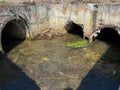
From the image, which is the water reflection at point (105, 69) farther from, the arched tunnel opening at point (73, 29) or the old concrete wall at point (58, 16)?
the old concrete wall at point (58, 16)

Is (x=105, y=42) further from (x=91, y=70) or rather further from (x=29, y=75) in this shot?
(x=29, y=75)

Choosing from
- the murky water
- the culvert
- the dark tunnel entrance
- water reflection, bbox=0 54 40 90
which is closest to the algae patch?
the murky water

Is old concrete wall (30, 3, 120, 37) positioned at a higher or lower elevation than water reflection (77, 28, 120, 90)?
higher

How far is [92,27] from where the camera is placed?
24.8 m

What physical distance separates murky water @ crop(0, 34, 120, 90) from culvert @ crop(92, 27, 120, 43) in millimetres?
880

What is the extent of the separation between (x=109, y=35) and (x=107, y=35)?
19 cm

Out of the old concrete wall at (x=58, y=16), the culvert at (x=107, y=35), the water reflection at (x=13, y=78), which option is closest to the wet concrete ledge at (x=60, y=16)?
the old concrete wall at (x=58, y=16)

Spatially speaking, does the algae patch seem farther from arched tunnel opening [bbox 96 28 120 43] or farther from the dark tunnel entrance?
the dark tunnel entrance

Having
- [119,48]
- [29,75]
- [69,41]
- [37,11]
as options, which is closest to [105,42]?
[119,48]

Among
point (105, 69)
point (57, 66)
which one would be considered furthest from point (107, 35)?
point (57, 66)

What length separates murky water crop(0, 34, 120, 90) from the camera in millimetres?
19234

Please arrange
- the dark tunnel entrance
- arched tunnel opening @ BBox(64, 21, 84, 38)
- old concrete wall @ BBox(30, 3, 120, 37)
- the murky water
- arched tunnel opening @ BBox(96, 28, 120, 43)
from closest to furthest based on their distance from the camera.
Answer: the murky water
old concrete wall @ BBox(30, 3, 120, 37)
the dark tunnel entrance
arched tunnel opening @ BBox(96, 28, 120, 43)
arched tunnel opening @ BBox(64, 21, 84, 38)

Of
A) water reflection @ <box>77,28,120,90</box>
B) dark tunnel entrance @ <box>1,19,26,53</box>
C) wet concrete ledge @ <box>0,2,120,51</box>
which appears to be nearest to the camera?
water reflection @ <box>77,28,120,90</box>

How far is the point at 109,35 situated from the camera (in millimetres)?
26688
